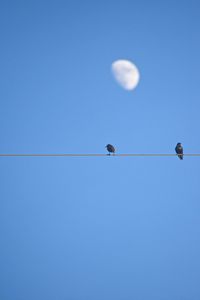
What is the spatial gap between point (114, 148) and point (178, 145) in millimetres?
2754

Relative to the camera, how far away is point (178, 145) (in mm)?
14930

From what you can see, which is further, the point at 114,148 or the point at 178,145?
the point at 114,148

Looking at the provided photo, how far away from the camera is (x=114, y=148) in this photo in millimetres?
15961
